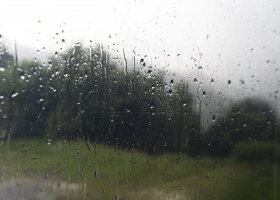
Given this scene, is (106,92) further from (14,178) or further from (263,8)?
(263,8)

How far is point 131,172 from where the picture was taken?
4.49 feet

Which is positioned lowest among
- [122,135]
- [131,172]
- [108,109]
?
[131,172]

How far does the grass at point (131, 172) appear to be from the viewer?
4.19 ft

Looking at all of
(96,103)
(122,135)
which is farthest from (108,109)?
(122,135)

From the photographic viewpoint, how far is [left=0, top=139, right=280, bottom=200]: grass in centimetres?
128

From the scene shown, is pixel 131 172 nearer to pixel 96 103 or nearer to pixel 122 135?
pixel 122 135

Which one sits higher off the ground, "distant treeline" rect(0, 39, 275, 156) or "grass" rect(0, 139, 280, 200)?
"distant treeline" rect(0, 39, 275, 156)

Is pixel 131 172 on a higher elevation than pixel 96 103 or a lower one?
lower

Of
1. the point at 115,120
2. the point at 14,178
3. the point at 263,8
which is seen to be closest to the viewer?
the point at 14,178

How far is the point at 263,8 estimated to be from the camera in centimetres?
149

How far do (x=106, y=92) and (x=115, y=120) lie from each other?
0.68 feet

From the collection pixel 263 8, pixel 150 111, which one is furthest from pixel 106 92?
pixel 263 8

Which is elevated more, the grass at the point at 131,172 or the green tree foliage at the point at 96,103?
the green tree foliage at the point at 96,103

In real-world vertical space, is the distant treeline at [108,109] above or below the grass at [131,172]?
above
